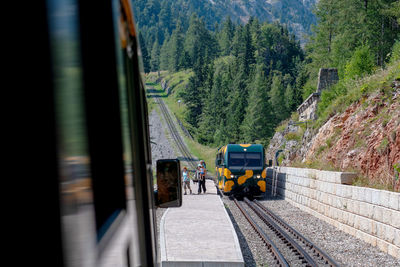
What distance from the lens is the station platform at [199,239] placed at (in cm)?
828

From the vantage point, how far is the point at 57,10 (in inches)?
34.2

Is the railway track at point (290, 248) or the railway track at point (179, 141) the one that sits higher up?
the railway track at point (179, 141)

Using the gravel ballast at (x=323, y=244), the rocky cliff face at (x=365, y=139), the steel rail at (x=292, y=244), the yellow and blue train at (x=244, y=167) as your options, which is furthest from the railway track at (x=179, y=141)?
the steel rail at (x=292, y=244)

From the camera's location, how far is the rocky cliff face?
14.7 metres

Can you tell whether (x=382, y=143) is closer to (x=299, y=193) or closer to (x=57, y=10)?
(x=299, y=193)

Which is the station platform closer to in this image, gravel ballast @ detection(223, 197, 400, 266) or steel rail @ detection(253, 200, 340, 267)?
gravel ballast @ detection(223, 197, 400, 266)

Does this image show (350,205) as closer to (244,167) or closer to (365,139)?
(365,139)

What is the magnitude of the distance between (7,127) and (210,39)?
167m

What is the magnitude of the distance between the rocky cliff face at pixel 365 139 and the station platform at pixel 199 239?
4.76m

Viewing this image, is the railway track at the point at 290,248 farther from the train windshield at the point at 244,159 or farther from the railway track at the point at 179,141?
the railway track at the point at 179,141

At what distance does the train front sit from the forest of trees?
14.0m

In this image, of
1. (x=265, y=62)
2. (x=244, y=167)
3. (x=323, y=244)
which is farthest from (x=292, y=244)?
(x=265, y=62)

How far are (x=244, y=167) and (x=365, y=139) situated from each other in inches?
286

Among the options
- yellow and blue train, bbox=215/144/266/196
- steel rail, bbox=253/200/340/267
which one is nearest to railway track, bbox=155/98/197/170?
yellow and blue train, bbox=215/144/266/196
